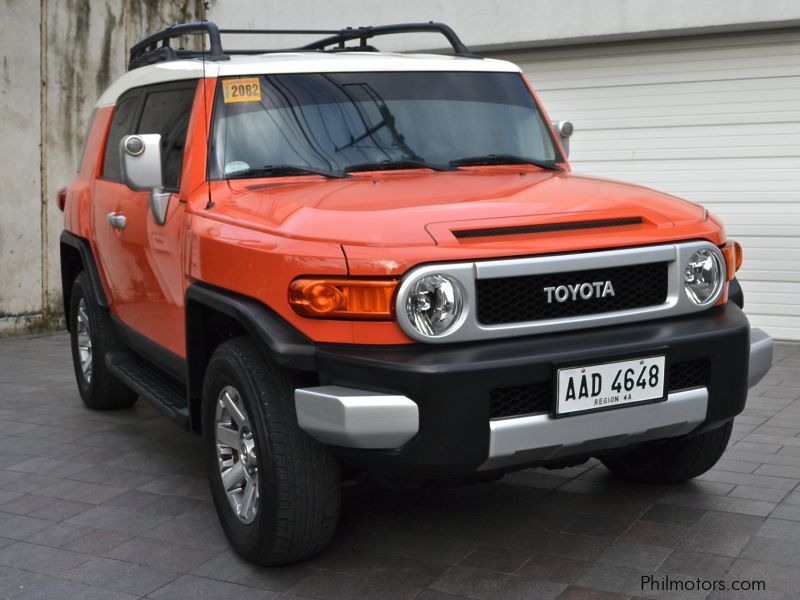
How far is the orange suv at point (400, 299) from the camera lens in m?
3.45

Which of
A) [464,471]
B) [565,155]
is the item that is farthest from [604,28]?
[464,471]

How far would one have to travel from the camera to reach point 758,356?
402 cm

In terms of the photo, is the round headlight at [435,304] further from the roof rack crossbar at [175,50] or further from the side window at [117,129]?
the side window at [117,129]

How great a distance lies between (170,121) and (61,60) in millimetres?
5867

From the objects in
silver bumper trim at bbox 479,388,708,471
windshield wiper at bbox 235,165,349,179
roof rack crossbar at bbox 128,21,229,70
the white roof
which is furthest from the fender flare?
roof rack crossbar at bbox 128,21,229,70

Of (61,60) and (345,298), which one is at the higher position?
(61,60)

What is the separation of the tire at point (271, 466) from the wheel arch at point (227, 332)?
12cm

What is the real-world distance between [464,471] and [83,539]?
70.3 inches

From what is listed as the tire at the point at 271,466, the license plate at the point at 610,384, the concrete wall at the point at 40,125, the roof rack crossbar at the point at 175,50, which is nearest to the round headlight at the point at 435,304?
the license plate at the point at 610,384

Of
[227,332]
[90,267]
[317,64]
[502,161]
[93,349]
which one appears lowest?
[93,349]

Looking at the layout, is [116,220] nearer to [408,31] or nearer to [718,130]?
[408,31]

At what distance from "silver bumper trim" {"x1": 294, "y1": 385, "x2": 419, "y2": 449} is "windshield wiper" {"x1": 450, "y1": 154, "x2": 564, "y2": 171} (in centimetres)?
165

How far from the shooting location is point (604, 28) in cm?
960

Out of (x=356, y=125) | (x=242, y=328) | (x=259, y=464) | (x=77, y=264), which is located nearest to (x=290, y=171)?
(x=356, y=125)
